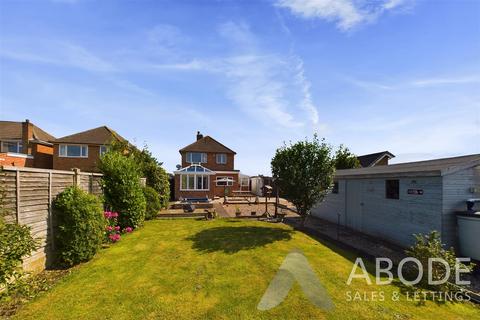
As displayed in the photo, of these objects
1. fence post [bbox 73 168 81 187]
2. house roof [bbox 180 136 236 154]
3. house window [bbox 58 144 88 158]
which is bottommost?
fence post [bbox 73 168 81 187]

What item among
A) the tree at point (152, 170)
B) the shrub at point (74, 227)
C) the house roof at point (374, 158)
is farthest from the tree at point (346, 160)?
the shrub at point (74, 227)

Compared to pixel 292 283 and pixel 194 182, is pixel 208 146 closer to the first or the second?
pixel 194 182

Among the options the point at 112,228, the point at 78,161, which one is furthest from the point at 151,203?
the point at 78,161

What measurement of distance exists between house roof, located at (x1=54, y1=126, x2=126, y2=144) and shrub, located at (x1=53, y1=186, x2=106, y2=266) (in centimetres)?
2516

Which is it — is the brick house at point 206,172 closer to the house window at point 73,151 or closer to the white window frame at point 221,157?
the white window frame at point 221,157

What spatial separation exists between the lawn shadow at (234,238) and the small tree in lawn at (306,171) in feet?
8.26

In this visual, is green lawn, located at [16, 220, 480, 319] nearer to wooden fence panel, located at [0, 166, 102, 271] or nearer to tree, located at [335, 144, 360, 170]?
wooden fence panel, located at [0, 166, 102, 271]

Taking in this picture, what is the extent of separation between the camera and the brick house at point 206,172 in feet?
103

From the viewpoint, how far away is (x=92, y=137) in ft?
111

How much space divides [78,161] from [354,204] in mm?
33639

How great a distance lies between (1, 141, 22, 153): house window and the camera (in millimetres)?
34562

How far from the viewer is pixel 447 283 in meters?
8.16

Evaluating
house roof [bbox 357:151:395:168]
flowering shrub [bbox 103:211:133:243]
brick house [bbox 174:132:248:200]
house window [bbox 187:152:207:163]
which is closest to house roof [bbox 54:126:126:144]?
house window [bbox 187:152:207:163]

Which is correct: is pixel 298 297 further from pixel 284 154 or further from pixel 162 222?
pixel 162 222
